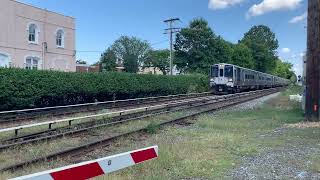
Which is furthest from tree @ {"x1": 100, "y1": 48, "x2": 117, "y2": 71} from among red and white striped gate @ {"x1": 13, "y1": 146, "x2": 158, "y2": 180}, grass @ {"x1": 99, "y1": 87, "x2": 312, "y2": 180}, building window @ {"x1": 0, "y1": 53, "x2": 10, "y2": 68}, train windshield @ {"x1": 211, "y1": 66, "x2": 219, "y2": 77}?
red and white striped gate @ {"x1": 13, "y1": 146, "x2": 158, "y2": 180}

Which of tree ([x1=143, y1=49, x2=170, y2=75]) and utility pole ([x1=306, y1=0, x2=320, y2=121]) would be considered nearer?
utility pole ([x1=306, y1=0, x2=320, y2=121])

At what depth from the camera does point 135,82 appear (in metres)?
33.3

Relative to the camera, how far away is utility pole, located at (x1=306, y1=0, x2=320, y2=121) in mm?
17438

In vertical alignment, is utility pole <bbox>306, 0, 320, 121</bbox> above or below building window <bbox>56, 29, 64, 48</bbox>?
below

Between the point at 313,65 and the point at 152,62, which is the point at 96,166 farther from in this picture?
the point at 152,62

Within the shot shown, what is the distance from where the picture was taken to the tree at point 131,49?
117206 mm

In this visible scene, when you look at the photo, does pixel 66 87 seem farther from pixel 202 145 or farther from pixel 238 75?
pixel 238 75

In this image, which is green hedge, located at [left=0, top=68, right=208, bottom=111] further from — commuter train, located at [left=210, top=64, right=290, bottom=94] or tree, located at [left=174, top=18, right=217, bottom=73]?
tree, located at [left=174, top=18, right=217, bottom=73]

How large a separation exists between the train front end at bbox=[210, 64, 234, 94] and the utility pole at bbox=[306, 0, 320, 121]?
26227 mm

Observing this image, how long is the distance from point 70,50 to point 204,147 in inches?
1459

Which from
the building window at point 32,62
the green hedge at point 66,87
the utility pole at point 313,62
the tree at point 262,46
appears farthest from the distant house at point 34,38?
the tree at point 262,46

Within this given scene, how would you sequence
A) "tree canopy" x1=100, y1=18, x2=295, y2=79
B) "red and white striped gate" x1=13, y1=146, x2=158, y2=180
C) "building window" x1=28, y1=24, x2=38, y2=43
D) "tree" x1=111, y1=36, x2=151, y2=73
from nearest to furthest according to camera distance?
"red and white striped gate" x1=13, y1=146, x2=158, y2=180, "building window" x1=28, y1=24, x2=38, y2=43, "tree canopy" x1=100, y1=18, x2=295, y2=79, "tree" x1=111, y1=36, x2=151, y2=73

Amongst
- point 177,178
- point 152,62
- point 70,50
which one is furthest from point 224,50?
point 177,178

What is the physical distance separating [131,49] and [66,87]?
96.9m
